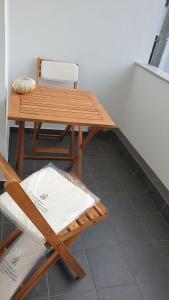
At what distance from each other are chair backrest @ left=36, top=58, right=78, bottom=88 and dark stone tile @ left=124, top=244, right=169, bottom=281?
1.57 meters

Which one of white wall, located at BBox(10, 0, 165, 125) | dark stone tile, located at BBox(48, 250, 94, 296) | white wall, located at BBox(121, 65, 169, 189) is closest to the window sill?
white wall, located at BBox(121, 65, 169, 189)

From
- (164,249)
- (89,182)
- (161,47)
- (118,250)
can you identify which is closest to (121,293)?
(118,250)

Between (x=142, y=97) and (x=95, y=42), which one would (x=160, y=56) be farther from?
(x=95, y=42)

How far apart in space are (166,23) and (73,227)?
2.38m

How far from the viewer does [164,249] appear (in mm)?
1699

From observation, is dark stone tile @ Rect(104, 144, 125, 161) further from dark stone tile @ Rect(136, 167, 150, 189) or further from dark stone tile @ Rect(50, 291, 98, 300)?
dark stone tile @ Rect(50, 291, 98, 300)

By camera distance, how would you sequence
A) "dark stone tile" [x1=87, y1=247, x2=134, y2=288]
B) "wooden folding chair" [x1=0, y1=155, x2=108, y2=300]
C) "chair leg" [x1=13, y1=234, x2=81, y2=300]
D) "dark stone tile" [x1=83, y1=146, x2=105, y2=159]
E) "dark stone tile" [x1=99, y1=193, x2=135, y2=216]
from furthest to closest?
"dark stone tile" [x1=83, y1=146, x2=105, y2=159] → "dark stone tile" [x1=99, y1=193, x2=135, y2=216] → "dark stone tile" [x1=87, y1=247, x2=134, y2=288] → "chair leg" [x1=13, y1=234, x2=81, y2=300] → "wooden folding chair" [x1=0, y1=155, x2=108, y2=300]

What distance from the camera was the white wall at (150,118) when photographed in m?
2.12

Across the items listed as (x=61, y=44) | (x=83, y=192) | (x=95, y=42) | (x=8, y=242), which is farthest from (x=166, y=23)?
(x=8, y=242)

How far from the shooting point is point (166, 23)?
2.53 m

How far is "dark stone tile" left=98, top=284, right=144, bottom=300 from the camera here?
134 cm

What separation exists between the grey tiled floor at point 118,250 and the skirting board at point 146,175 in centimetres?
6

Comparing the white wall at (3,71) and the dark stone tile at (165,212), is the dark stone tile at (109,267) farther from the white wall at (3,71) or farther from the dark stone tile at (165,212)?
the white wall at (3,71)

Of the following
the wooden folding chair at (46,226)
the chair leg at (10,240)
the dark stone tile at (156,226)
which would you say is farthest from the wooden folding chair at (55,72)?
the wooden folding chair at (46,226)
